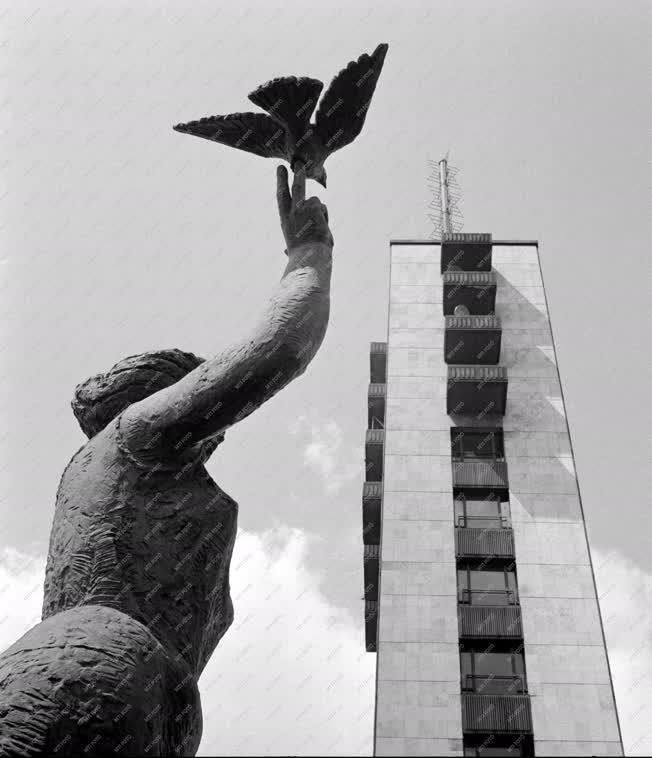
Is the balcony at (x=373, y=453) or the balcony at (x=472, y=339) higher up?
the balcony at (x=472, y=339)

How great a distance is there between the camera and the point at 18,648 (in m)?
2.25

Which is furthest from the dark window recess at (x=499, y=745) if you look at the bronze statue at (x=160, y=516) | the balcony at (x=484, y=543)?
the bronze statue at (x=160, y=516)

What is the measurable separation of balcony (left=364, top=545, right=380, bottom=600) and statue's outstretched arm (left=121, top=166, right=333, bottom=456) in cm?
2787

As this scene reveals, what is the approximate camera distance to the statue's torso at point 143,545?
8.15ft

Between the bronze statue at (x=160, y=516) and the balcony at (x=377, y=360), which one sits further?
the balcony at (x=377, y=360)

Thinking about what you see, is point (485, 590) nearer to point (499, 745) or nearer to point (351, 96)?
point (499, 745)

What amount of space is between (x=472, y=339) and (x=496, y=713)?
12782 mm

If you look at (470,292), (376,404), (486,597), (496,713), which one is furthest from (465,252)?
(496,713)

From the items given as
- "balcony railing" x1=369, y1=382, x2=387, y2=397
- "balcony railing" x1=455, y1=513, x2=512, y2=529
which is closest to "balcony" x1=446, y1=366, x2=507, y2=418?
"balcony railing" x1=455, y1=513, x2=512, y2=529

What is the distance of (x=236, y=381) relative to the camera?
2533 mm

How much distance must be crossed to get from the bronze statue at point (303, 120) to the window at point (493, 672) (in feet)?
72.6

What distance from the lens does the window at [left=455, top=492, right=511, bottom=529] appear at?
26.9m

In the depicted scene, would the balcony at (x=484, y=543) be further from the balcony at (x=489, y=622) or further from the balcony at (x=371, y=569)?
the balcony at (x=371, y=569)

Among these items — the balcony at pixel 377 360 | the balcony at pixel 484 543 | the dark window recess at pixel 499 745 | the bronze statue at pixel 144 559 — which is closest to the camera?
the bronze statue at pixel 144 559
